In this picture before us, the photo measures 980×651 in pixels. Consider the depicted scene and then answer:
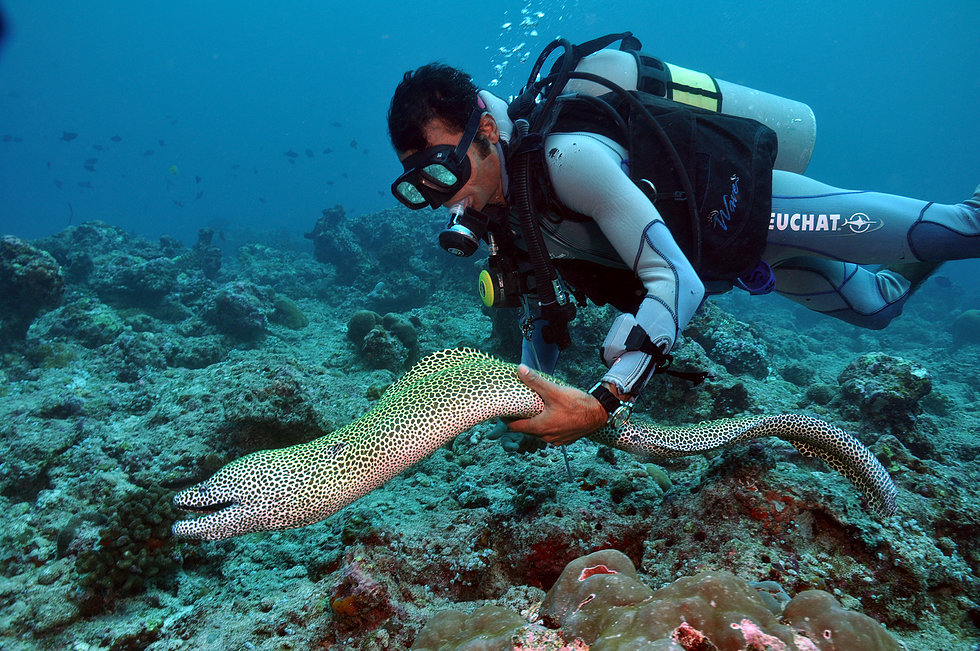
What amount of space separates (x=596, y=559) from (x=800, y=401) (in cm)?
618

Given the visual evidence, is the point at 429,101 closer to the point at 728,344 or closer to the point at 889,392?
the point at 889,392

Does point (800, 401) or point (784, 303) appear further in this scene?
point (784, 303)

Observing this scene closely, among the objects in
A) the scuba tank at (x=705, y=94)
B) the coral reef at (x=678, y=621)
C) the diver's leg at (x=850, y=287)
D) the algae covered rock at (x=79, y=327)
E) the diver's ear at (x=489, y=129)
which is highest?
the algae covered rock at (x=79, y=327)

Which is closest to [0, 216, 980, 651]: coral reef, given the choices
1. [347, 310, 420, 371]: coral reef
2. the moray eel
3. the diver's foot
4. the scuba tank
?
[347, 310, 420, 371]: coral reef

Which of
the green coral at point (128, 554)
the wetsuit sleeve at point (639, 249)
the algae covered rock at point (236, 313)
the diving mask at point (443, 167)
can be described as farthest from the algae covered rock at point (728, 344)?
the algae covered rock at point (236, 313)

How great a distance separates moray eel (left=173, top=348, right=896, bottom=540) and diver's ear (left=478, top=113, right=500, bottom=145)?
1357 millimetres

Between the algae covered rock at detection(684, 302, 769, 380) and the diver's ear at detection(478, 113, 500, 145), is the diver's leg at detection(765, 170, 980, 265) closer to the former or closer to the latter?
the diver's ear at detection(478, 113, 500, 145)

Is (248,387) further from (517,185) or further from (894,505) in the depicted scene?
(894,505)

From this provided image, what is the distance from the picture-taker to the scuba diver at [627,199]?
229 centimetres

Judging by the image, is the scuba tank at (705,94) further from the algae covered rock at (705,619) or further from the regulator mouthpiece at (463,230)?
the algae covered rock at (705,619)

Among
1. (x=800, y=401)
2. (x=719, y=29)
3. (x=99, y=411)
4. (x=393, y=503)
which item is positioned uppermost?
(x=719, y=29)

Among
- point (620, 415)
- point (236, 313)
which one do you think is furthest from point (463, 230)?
point (236, 313)

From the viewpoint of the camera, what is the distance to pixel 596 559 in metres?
1.93

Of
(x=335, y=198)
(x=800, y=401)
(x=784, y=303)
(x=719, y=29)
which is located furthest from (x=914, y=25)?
(x=800, y=401)
